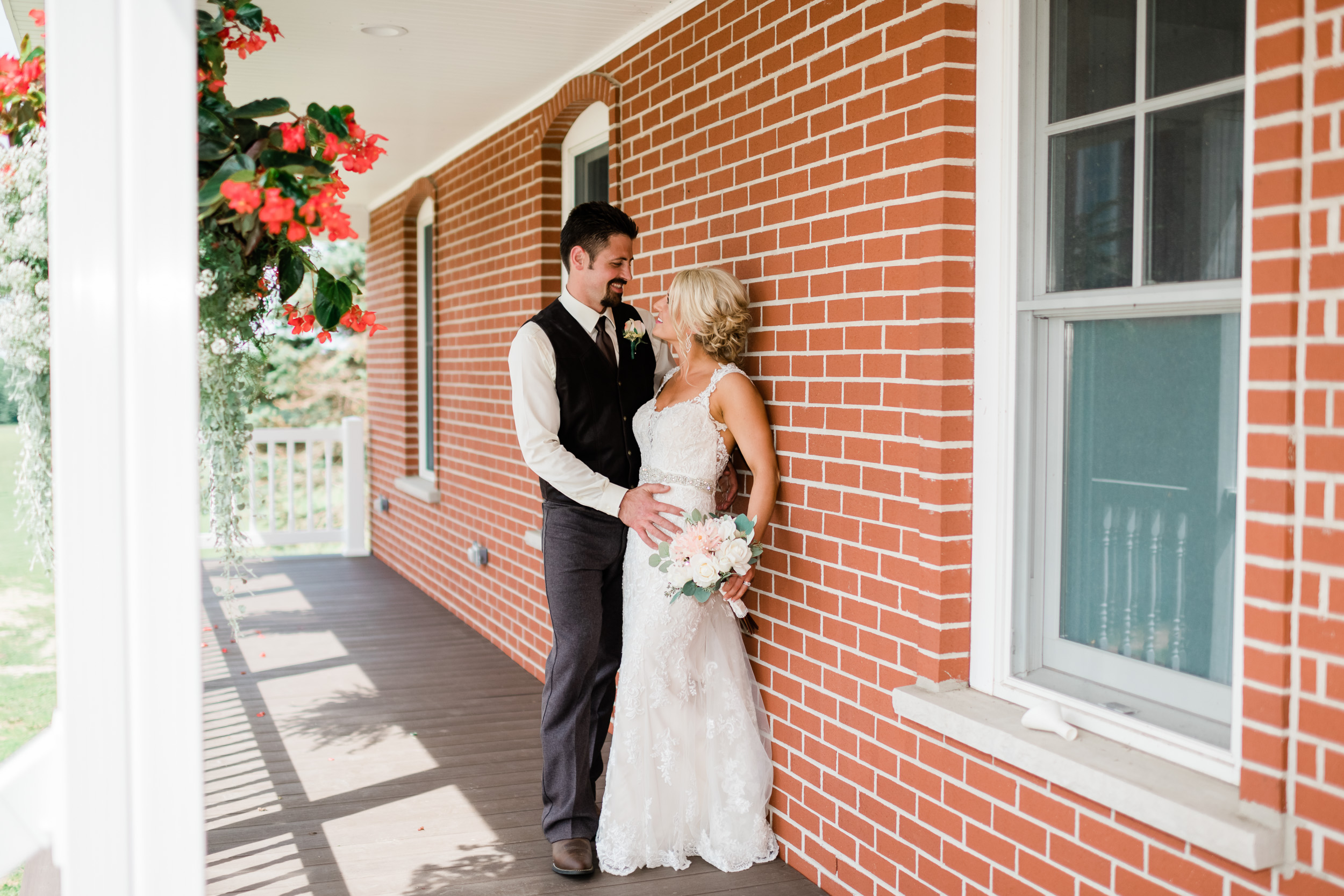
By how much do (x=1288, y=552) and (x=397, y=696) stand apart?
4.28 meters

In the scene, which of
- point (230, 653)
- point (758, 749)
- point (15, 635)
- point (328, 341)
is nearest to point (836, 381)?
point (758, 749)

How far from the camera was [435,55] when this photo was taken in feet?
15.9

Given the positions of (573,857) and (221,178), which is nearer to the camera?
(221,178)

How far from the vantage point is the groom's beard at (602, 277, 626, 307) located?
11.6ft

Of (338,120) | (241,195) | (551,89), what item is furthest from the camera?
(551,89)

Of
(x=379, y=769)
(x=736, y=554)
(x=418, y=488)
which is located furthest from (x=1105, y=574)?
(x=418, y=488)

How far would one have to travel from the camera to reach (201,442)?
199 centimetres

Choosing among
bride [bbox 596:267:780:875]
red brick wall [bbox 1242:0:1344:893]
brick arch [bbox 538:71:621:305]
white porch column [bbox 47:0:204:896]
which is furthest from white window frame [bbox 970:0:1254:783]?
brick arch [bbox 538:71:621:305]

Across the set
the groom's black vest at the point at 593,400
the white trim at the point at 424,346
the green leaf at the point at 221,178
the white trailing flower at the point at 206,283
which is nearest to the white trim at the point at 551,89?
the white trim at the point at 424,346

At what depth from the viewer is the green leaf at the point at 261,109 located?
1943mm

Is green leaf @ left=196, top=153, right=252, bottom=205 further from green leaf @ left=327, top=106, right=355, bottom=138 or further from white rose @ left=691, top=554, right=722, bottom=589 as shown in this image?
white rose @ left=691, top=554, right=722, bottom=589

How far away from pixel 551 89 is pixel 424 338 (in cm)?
360

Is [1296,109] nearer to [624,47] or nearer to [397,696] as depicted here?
[624,47]

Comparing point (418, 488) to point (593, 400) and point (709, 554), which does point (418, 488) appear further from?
point (709, 554)
